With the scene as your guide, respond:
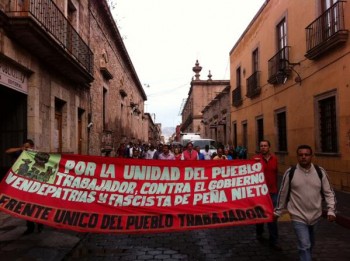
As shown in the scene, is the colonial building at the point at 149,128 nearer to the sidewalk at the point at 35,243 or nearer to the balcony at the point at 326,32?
the balcony at the point at 326,32

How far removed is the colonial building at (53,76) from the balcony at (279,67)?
7.00 m

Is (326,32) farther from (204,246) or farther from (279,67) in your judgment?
(204,246)

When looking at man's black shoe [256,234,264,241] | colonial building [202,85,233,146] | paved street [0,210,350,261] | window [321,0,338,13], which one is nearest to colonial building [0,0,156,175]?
paved street [0,210,350,261]

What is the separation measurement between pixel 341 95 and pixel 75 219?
8.74 meters

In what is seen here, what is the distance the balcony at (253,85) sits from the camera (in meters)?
19.5

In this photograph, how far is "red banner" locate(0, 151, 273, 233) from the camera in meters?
4.93


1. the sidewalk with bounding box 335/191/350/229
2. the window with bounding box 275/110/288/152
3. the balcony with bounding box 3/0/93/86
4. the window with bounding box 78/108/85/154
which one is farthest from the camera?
the window with bounding box 275/110/288/152

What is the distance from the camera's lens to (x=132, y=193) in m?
5.21

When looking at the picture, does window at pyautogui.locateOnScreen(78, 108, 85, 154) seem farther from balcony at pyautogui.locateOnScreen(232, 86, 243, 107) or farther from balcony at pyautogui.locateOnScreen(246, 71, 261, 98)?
balcony at pyautogui.locateOnScreen(232, 86, 243, 107)

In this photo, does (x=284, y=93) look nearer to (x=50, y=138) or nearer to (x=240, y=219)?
(x=50, y=138)

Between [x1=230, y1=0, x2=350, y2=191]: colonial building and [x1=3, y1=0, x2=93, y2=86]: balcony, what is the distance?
708 cm

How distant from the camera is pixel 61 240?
246 inches

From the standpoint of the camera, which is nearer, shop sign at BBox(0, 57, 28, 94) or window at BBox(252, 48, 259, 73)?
shop sign at BBox(0, 57, 28, 94)

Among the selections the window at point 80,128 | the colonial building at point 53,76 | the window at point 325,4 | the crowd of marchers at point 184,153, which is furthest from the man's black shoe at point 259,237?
the window at point 80,128
